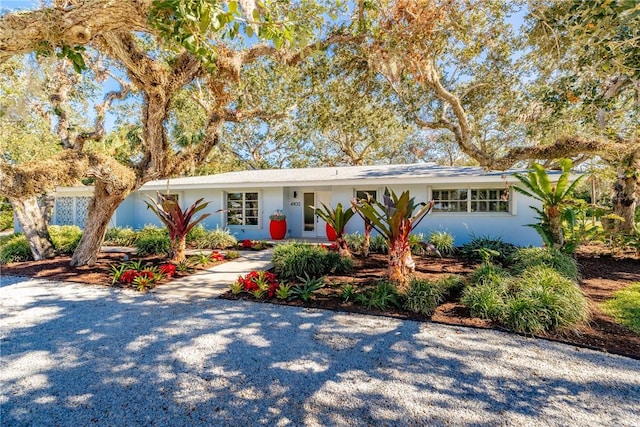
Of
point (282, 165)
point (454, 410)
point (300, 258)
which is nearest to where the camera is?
point (454, 410)

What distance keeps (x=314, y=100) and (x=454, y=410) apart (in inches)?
439

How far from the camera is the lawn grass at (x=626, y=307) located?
4.35m

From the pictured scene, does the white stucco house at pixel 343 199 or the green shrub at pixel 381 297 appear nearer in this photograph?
the green shrub at pixel 381 297

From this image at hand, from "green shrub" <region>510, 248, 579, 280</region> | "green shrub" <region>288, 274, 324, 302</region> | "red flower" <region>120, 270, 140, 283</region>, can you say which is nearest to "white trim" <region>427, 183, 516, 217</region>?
"green shrub" <region>510, 248, 579, 280</region>

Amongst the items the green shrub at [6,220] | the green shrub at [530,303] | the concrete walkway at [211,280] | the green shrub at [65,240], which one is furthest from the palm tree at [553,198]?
the green shrub at [6,220]

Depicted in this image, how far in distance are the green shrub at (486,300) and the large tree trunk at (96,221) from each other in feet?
26.3

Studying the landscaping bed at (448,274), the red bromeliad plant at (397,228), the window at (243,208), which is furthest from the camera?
the window at (243,208)

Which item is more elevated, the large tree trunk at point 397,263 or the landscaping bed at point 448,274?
the large tree trunk at point 397,263

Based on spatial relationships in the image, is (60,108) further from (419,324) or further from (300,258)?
(419,324)

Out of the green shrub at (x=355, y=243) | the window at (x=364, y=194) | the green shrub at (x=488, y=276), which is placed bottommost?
the green shrub at (x=488, y=276)

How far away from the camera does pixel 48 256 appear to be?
30.3 feet

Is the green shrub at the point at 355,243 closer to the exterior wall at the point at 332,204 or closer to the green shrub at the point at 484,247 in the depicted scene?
the exterior wall at the point at 332,204

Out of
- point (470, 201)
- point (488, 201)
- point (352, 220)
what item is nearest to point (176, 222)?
point (352, 220)

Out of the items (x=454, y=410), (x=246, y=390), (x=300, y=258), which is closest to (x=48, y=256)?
(x=300, y=258)
